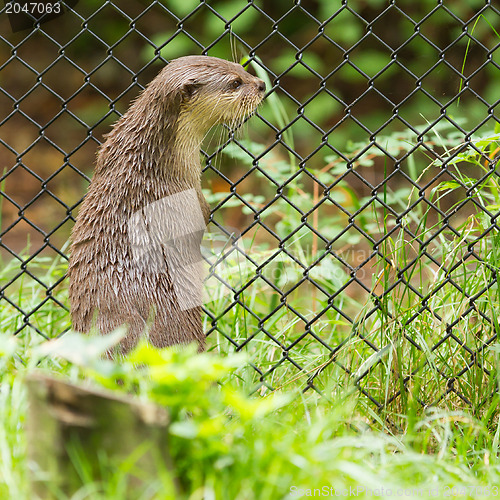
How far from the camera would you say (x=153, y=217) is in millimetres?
2336

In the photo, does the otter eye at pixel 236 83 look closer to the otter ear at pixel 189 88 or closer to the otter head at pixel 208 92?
the otter head at pixel 208 92

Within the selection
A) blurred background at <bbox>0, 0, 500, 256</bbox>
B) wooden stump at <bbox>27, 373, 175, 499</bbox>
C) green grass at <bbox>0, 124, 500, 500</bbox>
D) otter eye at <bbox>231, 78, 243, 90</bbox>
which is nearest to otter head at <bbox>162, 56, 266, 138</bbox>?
otter eye at <bbox>231, 78, 243, 90</bbox>

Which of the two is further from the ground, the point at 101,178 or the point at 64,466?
the point at 101,178

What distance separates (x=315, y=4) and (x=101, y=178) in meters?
4.09

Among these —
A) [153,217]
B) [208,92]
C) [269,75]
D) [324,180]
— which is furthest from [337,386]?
[269,75]

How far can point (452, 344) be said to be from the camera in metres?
2.66

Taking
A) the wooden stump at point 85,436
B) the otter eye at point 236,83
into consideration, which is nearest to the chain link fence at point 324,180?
the otter eye at point 236,83

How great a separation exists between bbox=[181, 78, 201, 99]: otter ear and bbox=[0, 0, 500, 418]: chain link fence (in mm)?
165

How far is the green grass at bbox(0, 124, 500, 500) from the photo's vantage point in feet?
4.98

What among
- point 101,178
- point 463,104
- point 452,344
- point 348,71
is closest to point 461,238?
point 452,344

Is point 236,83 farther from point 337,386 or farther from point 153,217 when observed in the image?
point 337,386

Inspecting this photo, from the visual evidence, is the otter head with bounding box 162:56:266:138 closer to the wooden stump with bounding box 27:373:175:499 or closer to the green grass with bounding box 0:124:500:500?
the green grass with bounding box 0:124:500:500

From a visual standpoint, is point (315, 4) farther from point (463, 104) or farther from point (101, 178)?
point (101, 178)

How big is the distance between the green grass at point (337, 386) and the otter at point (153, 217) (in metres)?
0.21
